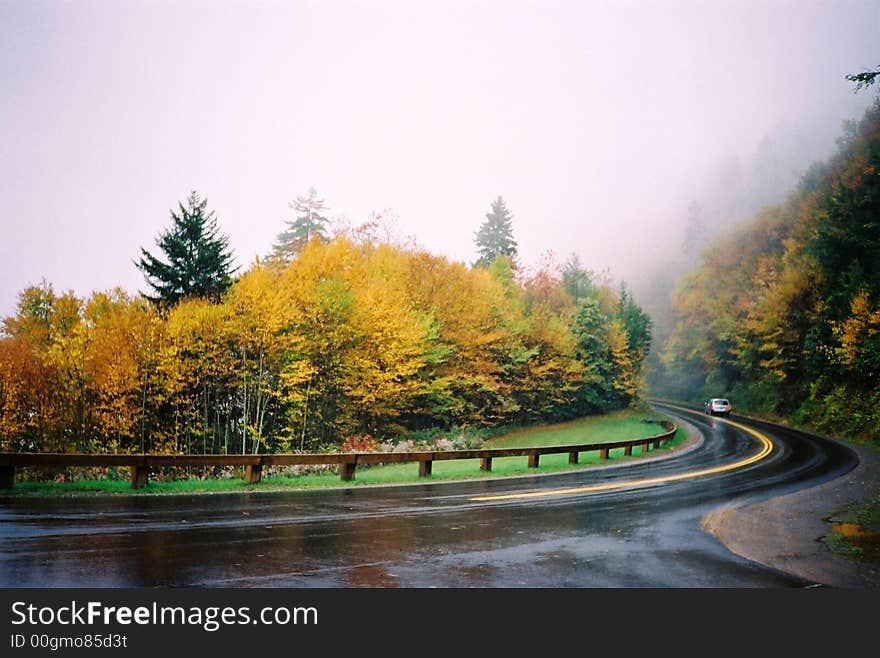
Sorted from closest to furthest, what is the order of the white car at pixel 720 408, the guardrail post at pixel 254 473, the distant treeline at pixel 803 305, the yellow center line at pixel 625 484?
the yellow center line at pixel 625 484, the guardrail post at pixel 254 473, the distant treeline at pixel 803 305, the white car at pixel 720 408

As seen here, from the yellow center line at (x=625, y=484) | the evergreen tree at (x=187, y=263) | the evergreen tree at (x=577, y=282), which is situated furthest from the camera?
the evergreen tree at (x=577, y=282)

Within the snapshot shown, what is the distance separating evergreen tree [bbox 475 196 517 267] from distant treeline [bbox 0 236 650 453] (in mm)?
45744

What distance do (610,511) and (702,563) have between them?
487 cm

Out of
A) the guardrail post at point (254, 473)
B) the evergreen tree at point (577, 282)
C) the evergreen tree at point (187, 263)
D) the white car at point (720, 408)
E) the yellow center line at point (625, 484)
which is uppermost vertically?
the evergreen tree at point (577, 282)

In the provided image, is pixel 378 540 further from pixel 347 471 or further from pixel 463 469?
pixel 463 469

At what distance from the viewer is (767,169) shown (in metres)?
129

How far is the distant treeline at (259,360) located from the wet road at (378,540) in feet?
56.3

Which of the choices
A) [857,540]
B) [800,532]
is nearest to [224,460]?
[800,532]

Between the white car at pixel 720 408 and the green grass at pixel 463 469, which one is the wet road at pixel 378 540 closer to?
the green grass at pixel 463 469

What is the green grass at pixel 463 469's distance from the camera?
54.2 ft

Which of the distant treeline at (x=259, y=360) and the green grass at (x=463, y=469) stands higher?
the distant treeline at (x=259, y=360)

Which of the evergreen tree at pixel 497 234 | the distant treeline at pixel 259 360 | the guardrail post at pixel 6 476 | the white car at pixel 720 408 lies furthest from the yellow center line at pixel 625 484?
the evergreen tree at pixel 497 234

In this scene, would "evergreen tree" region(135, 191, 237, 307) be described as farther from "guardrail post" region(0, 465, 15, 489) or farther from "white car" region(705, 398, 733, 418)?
"white car" region(705, 398, 733, 418)

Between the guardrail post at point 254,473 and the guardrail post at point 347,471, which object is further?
the guardrail post at point 347,471
